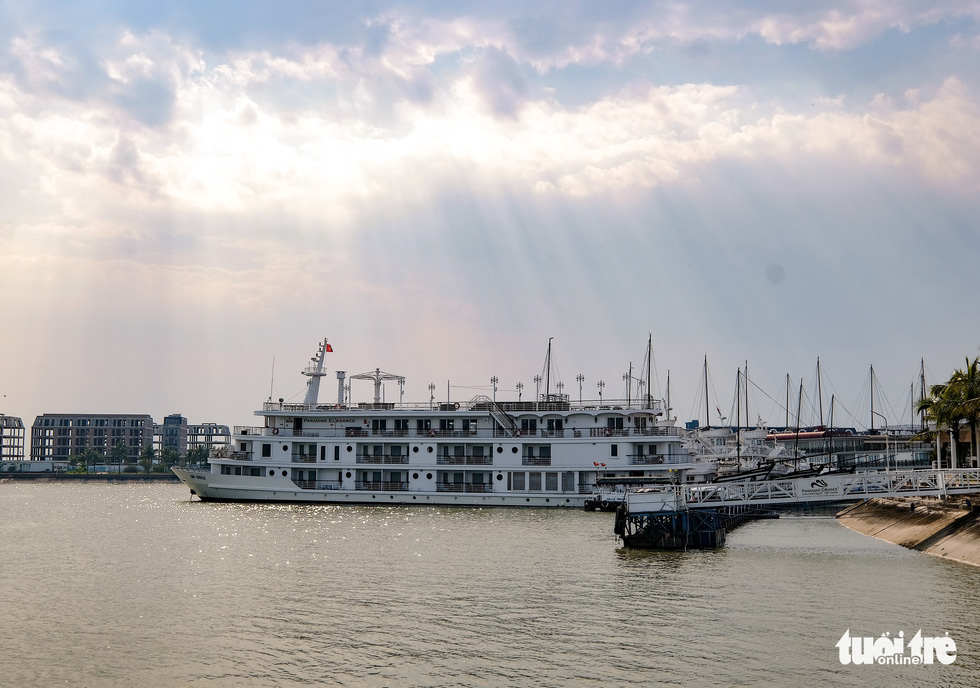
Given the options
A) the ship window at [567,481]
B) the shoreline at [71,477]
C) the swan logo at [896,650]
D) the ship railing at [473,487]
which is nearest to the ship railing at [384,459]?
the ship railing at [473,487]

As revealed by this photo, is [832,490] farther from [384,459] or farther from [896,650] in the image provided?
[384,459]

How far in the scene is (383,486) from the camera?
67.7 meters

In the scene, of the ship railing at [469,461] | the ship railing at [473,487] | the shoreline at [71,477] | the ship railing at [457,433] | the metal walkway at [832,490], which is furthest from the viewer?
the shoreline at [71,477]

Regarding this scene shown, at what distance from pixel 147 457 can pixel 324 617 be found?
18916 cm

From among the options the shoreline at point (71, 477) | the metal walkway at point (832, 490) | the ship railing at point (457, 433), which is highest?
the ship railing at point (457, 433)

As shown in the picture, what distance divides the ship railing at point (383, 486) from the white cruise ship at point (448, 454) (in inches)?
3.0

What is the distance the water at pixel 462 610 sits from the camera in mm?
19734

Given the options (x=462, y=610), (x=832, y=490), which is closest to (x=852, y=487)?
(x=832, y=490)

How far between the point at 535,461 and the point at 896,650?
45.7 m

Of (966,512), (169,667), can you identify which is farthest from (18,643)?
(966,512)

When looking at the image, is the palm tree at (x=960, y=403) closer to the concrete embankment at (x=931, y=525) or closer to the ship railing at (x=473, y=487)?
the concrete embankment at (x=931, y=525)

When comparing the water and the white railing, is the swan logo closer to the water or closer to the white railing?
the water

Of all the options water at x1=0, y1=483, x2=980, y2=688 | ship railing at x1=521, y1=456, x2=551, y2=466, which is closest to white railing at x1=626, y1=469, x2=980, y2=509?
water at x1=0, y1=483, x2=980, y2=688

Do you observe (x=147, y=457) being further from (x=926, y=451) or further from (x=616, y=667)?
(x=616, y=667)
